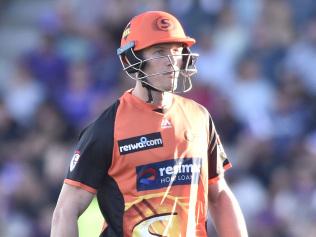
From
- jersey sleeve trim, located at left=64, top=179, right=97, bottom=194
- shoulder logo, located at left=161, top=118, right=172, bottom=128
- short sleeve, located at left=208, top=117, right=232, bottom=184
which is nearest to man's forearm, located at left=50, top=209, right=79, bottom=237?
jersey sleeve trim, located at left=64, top=179, right=97, bottom=194

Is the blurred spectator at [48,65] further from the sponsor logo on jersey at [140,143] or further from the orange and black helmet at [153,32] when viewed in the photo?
the sponsor logo on jersey at [140,143]

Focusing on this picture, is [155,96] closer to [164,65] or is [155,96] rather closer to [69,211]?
[164,65]

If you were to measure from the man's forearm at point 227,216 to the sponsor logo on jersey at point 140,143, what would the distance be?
0.55 m

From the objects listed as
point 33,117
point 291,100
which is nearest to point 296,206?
point 291,100

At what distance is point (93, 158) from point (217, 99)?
6502mm

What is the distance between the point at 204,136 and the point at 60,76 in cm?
751

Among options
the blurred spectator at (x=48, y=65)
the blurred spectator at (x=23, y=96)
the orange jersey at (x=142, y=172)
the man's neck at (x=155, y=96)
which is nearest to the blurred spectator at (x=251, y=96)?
the blurred spectator at (x=48, y=65)

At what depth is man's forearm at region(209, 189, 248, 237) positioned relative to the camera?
20.0 feet

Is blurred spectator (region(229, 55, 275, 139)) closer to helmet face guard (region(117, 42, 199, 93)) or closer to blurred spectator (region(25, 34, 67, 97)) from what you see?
blurred spectator (region(25, 34, 67, 97))

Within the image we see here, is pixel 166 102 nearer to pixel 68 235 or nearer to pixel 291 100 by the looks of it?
pixel 68 235

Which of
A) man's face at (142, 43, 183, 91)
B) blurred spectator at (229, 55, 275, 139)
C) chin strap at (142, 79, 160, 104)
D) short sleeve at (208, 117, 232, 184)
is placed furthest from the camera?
blurred spectator at (229, 55, 275, 139)

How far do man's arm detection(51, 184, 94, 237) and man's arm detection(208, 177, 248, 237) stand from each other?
0.77 metres

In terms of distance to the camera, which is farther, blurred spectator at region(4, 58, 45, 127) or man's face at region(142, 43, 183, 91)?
blurred spectator at region(4, 58, 45, 127)

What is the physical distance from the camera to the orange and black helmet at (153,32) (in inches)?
230
